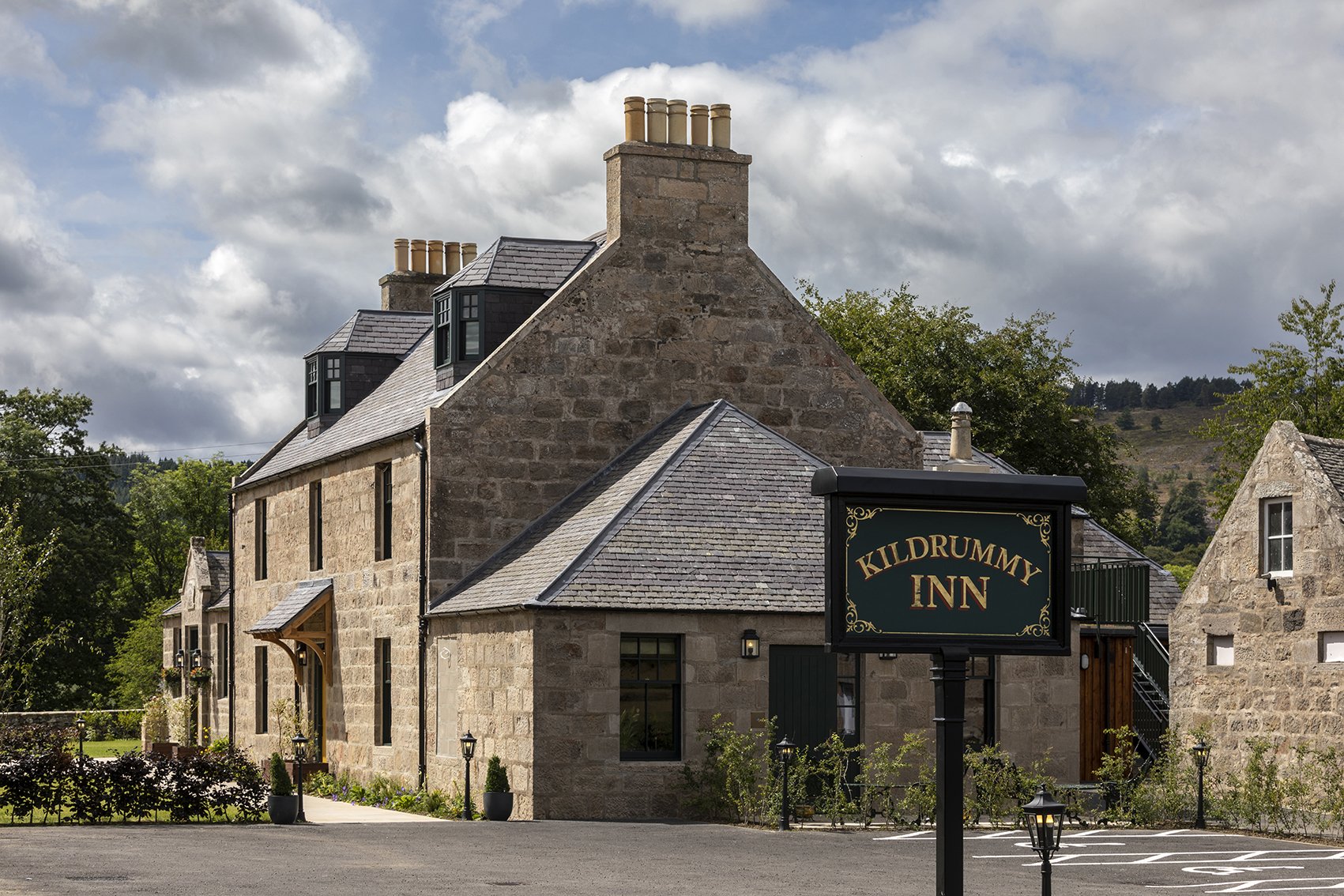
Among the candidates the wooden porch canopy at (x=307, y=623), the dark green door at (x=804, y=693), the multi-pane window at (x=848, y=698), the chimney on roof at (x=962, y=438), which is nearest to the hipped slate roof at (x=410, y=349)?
the wooden porch canopy at (x=307, y=623)

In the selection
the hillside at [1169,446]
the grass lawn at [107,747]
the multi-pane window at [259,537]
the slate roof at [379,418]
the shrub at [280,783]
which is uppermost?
the hillside at [1169,446]

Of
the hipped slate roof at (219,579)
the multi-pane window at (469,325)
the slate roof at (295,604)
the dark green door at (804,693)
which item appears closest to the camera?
the dark green door at (804,693)

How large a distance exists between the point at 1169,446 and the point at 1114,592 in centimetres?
15123

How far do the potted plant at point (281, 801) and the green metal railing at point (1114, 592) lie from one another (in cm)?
1604

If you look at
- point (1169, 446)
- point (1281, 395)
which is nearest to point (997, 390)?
point (1281, 395)

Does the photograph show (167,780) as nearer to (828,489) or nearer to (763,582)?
(763,582)

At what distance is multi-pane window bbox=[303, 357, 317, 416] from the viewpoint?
3825 cm

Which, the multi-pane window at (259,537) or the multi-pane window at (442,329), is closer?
the multi-pane window at (442,329)

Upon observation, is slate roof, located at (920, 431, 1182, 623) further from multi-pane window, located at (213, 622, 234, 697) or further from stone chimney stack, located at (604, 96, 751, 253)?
multi-pane window, located at (213, 622, 234, 697)

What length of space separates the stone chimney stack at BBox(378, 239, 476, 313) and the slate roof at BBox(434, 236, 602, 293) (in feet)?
35.4

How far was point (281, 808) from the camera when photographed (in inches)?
917

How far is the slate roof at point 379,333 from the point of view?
37.3m

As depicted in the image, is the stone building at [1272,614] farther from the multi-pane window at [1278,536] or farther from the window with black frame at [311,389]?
the window with black frame at [311,389]

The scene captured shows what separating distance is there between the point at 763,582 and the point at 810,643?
105cm
